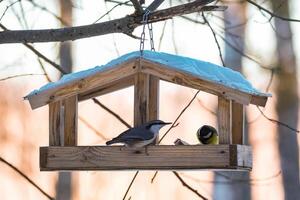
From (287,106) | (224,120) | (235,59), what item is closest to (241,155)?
(224,120)

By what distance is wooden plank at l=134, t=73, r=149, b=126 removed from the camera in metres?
2.15

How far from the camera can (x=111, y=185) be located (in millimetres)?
6234

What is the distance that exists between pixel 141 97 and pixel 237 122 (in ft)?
0.93

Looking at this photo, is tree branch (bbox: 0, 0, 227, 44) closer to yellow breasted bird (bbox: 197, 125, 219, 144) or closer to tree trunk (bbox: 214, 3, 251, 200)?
yellow breasted bird (bbox: 197, 125, 219, 144)

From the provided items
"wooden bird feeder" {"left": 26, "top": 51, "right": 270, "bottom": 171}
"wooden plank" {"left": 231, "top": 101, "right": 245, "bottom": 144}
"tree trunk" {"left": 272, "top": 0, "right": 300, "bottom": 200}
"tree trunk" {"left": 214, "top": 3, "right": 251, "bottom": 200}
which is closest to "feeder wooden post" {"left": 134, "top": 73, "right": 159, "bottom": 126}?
"wooden bird feeder" {"left": 26, "top": 51, "right": 270, "bottom": 171}

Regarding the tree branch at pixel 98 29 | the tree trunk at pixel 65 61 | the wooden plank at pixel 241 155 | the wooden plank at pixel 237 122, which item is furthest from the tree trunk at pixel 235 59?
the wooden plank at pixel 241 155

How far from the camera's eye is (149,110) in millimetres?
2184

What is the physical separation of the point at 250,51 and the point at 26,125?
1.93m

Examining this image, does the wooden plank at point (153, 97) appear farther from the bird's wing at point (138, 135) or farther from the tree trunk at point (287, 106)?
the tree trunk at point (287, 106)

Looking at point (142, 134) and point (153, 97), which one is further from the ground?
point (153, 97)

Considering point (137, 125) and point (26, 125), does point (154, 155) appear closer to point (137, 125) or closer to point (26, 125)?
point (137, 125)

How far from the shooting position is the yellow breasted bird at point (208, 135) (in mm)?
2160

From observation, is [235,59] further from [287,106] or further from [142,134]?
[142,134]

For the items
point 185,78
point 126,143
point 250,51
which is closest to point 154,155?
point 126,143
